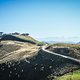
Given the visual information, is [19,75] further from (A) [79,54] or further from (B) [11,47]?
(B) [11,47]

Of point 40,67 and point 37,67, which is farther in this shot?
point 37,67

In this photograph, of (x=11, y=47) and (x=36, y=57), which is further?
(x=11, y=47)

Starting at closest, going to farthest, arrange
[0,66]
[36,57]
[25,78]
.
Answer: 1. [25,78]
2. [36,57]
3. [0,66]

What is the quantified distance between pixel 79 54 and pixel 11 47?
8153 centimetres

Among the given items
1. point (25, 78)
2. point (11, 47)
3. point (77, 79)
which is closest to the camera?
point (77, 79)

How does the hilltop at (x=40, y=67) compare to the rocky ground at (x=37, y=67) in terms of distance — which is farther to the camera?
the rocky ground at (x=37, y=67)

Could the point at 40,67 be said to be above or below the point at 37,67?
above

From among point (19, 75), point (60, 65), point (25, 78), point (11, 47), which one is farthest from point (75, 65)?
point (11, 47)

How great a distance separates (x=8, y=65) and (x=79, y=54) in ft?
107

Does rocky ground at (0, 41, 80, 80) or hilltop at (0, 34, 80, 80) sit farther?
rocky ground at (0, 41, 80, 80)

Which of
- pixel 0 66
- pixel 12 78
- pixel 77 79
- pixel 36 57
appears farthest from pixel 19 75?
pixel 77 79

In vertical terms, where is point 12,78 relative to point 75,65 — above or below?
below

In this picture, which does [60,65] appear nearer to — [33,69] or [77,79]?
[33,69]

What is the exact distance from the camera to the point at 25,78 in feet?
243
